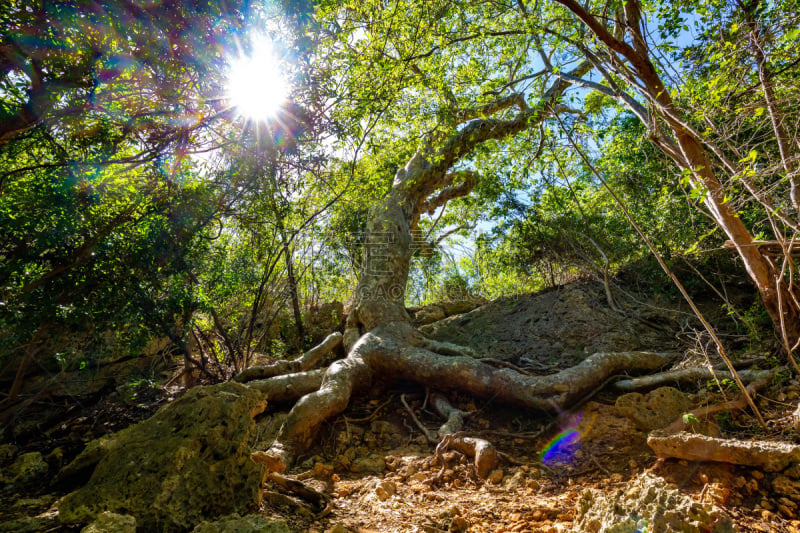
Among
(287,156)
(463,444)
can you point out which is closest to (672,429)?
(463,444)

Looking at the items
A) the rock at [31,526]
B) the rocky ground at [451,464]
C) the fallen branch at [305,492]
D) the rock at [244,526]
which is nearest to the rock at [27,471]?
the rocky ground at [451,464]

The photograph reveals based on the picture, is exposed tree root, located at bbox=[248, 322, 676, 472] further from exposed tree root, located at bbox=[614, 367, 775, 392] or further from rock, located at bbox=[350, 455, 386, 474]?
rock, located at bbox=[350, 455, 386, 474]

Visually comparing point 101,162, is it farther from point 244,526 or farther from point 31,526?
point 244,526

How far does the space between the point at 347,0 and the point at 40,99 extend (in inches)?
140

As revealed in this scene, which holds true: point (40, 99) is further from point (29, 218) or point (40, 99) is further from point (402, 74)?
point (402, 74)

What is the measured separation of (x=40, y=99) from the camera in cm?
303

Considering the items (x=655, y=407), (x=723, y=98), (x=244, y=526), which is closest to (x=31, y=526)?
(x=244, y=526)

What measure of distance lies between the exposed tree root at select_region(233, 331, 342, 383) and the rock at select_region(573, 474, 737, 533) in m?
4.25

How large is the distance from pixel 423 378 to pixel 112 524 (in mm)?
3626

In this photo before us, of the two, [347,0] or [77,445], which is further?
[347,0]

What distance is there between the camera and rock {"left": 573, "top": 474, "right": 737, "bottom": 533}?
1514 mm

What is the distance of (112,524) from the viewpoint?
164cm

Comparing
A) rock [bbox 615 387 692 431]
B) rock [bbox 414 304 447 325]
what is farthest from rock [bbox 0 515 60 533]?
rock [bbox 414 304 447 325]

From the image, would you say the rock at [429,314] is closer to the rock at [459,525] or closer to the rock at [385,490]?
the rock at [385,490]
